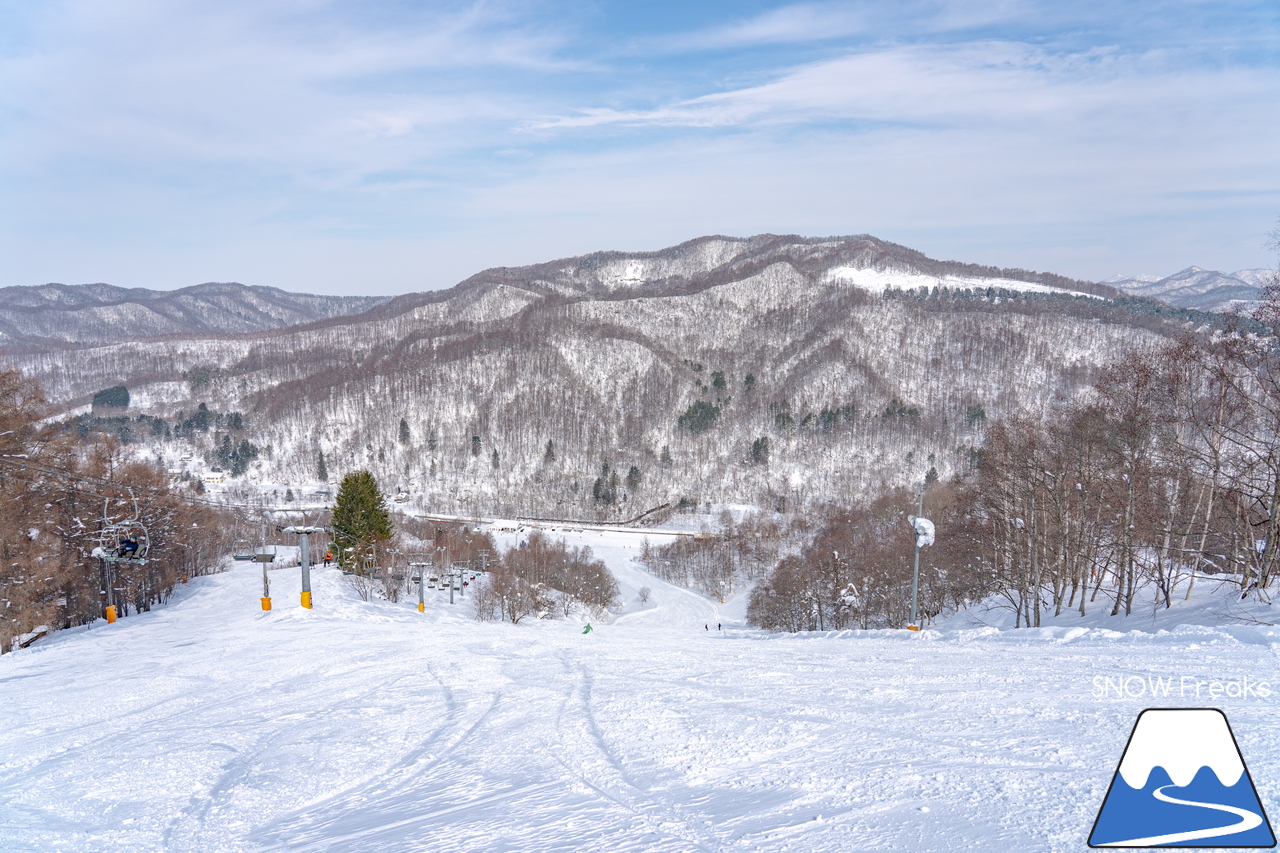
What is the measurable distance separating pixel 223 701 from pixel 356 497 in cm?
4188

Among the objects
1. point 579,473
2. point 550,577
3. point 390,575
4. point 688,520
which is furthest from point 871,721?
point 579,473

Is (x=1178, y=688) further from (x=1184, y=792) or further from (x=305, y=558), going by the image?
(x=305, y=558)

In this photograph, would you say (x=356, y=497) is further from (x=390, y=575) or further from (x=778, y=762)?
(x=778, y=762)

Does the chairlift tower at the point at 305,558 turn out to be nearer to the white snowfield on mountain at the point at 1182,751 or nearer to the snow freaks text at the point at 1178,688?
the snow freaks text at the point at 1178,688

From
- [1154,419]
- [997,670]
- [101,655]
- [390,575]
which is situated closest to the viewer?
[997,670]

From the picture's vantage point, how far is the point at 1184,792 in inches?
144

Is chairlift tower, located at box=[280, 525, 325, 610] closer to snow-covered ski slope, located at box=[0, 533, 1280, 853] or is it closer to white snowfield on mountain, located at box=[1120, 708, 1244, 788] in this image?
snow-covered ski slope, located at box=[0, 533, 1280, 853]

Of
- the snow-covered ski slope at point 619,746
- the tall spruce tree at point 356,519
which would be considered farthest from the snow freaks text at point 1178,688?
the tall spruce tree at point 356,519

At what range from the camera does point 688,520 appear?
14400 cm

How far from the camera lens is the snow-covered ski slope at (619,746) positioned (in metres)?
5.85

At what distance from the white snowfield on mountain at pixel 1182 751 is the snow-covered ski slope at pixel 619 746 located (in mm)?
1465

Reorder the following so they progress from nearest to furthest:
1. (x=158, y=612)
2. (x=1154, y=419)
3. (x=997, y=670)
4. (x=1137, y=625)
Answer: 1. (x=997, y=670)
2. (x=1137, y=625)
3. (x=1154, y=419)
4. (x=158, y=612)

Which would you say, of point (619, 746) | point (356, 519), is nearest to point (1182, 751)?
point (619, 746)

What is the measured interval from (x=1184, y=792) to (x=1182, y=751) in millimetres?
210
